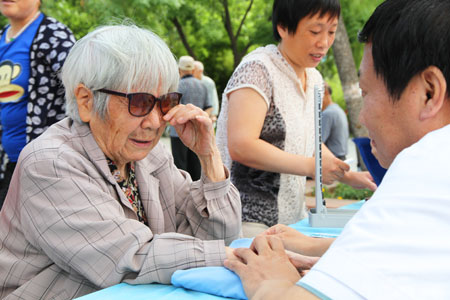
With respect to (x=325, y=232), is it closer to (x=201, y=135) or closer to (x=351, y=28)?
(x=201, y=135)

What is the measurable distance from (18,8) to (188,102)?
5451 mm

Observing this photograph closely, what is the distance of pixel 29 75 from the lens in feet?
10.7

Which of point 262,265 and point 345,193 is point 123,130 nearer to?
point 262,265

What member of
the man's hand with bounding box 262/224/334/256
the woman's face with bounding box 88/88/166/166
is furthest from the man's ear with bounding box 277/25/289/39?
the man's hand with bounding box 262/224/334/256

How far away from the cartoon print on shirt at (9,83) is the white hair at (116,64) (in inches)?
50.1

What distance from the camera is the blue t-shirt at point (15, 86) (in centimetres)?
326

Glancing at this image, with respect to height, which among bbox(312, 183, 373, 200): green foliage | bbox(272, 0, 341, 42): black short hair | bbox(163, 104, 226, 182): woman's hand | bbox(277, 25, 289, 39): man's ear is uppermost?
bbox(272, 0, 341, 42): black short hair

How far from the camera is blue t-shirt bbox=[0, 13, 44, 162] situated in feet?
10.7

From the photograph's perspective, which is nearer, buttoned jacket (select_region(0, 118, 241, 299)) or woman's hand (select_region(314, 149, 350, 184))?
buttoned jacket (select_region(0, 118, 241, 299))

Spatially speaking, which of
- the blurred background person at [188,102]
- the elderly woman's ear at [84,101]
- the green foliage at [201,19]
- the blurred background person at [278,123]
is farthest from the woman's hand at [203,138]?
the green foliage at [201,19]

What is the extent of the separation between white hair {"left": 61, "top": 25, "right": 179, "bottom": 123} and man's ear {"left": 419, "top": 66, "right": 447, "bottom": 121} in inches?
45.0

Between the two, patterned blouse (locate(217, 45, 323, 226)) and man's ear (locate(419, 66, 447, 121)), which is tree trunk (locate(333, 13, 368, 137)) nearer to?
patterned blouse (locate(217, 45, 323, 226))

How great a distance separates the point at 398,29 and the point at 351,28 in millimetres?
13327

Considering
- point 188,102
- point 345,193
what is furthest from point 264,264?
point 188,102
